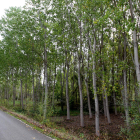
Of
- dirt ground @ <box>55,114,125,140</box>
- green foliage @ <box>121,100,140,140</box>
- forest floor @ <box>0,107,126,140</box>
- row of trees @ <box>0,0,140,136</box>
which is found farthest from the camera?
dirt ground @ <box>55,114,125,140</box>

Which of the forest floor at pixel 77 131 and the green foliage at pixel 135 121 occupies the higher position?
the green foliage at pixel 135 121

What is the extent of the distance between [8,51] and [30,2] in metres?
11.0

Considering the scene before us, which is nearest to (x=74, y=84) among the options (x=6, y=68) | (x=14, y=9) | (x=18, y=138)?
(x=6, y=68)

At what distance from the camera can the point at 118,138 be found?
10.3 m

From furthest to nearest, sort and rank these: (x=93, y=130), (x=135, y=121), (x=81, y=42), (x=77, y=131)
Answer: (x=81, y=42) → (x=93, y=130) → (x=77, y=131) → (x=135, y=121)

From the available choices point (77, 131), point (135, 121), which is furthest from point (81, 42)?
point (135, 121)

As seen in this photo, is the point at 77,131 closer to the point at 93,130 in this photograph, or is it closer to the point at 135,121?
the point at 93,130

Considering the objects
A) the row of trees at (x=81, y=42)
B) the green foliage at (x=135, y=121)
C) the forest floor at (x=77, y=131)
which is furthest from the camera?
the row of trees at (x=81, y=42)

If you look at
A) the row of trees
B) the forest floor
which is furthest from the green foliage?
the forest floor

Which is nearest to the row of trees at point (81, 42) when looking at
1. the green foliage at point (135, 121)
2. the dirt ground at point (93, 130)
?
the green foliage at point (135, 121)

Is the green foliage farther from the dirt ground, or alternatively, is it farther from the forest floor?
the dirt ground

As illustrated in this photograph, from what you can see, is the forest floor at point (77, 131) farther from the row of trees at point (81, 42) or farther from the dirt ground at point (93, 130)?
the row of trees at point (81, 42)

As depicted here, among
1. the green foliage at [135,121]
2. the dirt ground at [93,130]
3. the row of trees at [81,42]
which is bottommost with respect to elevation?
the dirt ground at [93,130]

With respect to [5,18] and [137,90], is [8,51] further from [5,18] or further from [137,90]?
[137,90]
